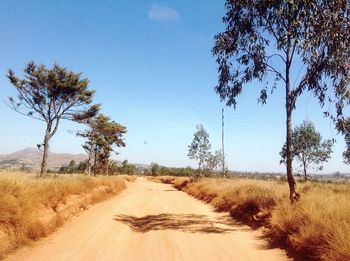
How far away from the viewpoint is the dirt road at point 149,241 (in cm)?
847

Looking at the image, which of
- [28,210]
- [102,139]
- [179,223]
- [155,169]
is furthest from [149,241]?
[155,169]

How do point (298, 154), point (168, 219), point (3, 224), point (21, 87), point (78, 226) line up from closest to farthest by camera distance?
point (3, 224) → point (78, 226) → point (168, 219) → point (21, 87) → point (298, 154)

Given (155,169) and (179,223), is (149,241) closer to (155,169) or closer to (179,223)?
(179,223)

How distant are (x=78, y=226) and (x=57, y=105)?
26.1 metres

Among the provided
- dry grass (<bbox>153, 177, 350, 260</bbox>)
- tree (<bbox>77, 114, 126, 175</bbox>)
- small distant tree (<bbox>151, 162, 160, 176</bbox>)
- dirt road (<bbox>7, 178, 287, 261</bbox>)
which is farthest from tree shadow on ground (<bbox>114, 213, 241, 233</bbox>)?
small distant tree (<bbox>151, 162, 160, 176</bbox>)

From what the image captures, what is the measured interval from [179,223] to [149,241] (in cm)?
361

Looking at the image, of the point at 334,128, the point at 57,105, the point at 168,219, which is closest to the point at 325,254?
the point at 334,128

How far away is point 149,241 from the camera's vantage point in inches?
398

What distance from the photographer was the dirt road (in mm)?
8469

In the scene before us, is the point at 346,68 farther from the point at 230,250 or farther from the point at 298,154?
the point at 298,154

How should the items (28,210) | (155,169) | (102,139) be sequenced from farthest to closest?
(155,169) < (102,139) < (28,210)

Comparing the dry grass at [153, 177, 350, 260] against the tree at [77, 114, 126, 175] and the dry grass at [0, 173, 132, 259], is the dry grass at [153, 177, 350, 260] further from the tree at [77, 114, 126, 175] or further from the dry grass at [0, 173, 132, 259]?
the tree at [77, 114, 126, 175]

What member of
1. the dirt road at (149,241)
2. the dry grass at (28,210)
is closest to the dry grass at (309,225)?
the dirt road at (149,241)

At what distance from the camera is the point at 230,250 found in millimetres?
9133
